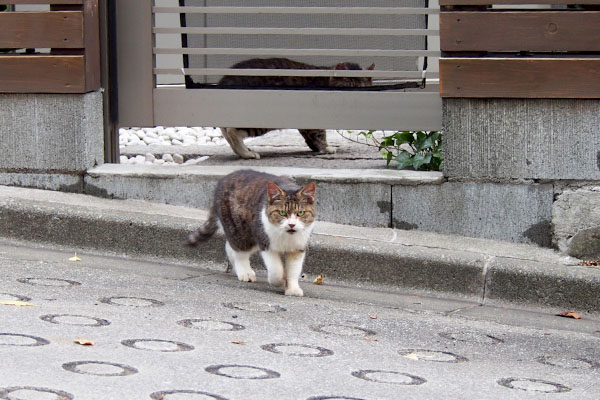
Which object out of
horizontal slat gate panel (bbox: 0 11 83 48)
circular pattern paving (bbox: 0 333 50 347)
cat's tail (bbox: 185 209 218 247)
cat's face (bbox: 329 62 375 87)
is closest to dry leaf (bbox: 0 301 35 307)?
circular pattern paving (bbox: 0 333 50 347)

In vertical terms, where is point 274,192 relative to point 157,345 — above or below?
above

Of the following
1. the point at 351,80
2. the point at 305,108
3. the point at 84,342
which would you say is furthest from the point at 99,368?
the point at 351,80

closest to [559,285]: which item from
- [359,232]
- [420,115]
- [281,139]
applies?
[359,232]

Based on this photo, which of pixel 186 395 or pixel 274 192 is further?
pixel 274 192

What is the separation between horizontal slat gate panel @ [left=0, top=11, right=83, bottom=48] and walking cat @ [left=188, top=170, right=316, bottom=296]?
151 centimetres

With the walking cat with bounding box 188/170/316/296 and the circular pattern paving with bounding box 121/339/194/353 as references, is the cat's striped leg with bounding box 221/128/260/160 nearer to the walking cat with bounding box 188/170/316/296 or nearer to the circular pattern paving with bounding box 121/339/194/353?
the walking cat with bounding box 188/170/316/296

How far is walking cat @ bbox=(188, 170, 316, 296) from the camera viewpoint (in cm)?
557

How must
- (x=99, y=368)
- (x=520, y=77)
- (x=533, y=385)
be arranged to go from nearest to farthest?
(x=99, y=368) < (x=533, y=385) < (x=520, y=77)

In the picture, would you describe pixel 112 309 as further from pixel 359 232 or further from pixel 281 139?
pixel 281 139

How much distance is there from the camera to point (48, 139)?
21.9 feet

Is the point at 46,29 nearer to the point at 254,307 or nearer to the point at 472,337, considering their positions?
the point at 254,307

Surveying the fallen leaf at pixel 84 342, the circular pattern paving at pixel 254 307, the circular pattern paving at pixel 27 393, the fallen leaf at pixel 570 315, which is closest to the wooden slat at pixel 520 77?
the fallen leaf at pixel 570 315

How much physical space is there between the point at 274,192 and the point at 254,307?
0.79 metres

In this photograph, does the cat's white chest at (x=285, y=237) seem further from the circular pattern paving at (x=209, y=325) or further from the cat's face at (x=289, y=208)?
the circular pattern paving at (x=209, y=325)
